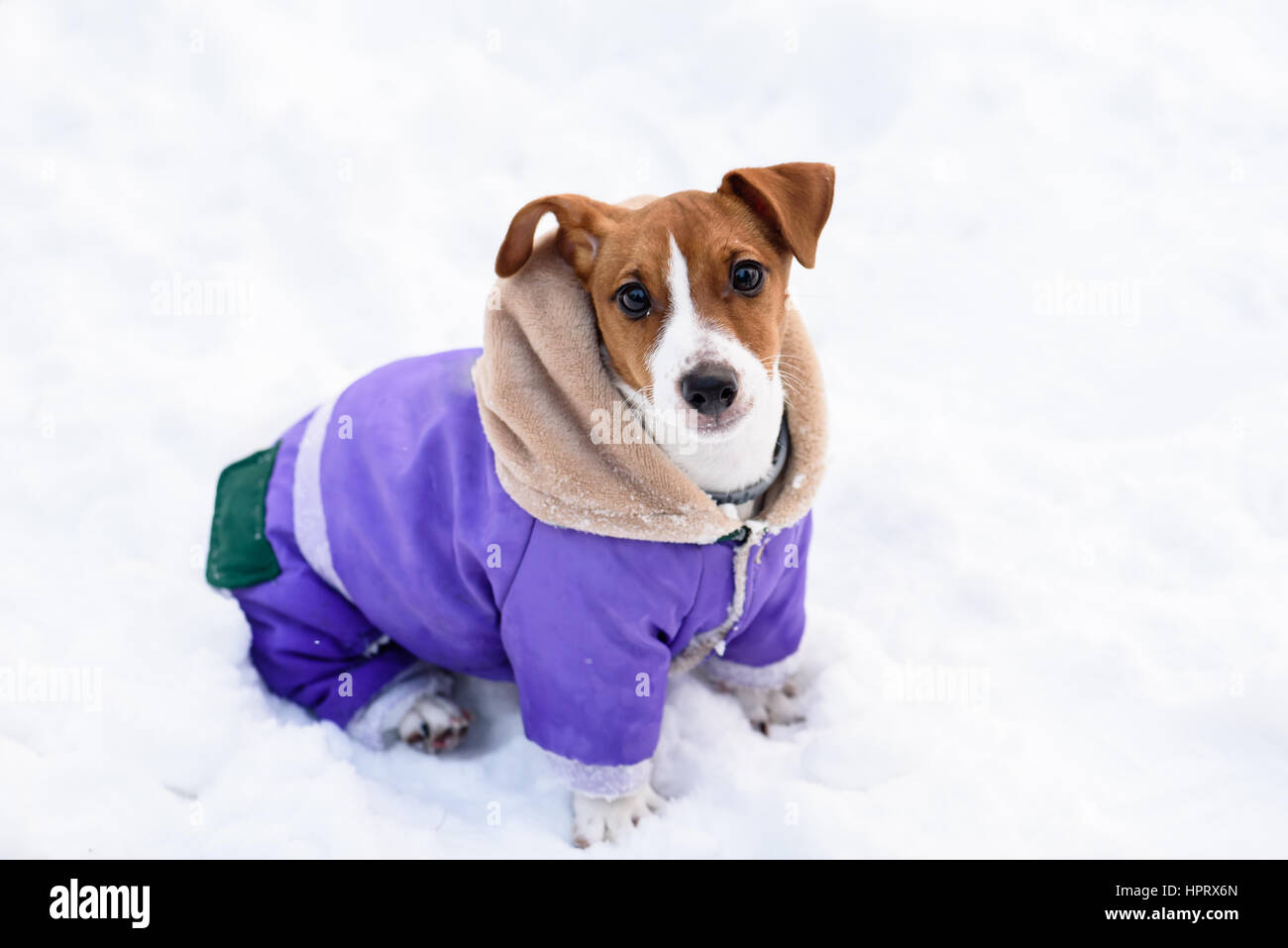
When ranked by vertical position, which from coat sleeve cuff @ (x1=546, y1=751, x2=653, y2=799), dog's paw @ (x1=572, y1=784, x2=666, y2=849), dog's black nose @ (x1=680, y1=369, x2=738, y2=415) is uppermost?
dog's black nose @ (x1=680, y1=369, x2=738, y2=415)

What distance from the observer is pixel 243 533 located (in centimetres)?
300

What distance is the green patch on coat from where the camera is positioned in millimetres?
2975

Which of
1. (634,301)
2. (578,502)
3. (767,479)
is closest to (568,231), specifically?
(634,301)

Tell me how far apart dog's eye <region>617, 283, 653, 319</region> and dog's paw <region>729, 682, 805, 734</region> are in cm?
135

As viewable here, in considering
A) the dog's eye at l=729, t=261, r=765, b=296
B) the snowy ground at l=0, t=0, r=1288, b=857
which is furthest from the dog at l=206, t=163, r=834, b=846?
the snowy ground at l=0, t=0, r=1288, b=857

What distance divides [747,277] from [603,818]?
4.79 ft

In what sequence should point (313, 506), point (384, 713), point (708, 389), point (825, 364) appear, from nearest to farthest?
point (708, 389)
point (313, 506)
point (384, 713)
point (825, 364)

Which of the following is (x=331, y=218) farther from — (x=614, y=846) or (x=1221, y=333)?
(x=1221, y=333)

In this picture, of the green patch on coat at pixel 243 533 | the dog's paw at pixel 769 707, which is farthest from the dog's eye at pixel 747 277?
the green patch on coat at pixel 243 533

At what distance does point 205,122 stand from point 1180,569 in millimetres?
4295

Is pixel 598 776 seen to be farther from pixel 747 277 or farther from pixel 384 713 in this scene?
pixel 747 277

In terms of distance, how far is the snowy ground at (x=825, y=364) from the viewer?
108 inches

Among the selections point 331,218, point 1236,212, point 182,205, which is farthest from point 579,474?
point 1236,212

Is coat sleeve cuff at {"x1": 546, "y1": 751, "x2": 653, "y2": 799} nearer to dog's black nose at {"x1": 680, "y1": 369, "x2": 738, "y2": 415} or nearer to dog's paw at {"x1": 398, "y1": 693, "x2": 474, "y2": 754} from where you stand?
dog's paw at {"x1": 398, "y1": 693, "x2": 474, "y2": 754}
